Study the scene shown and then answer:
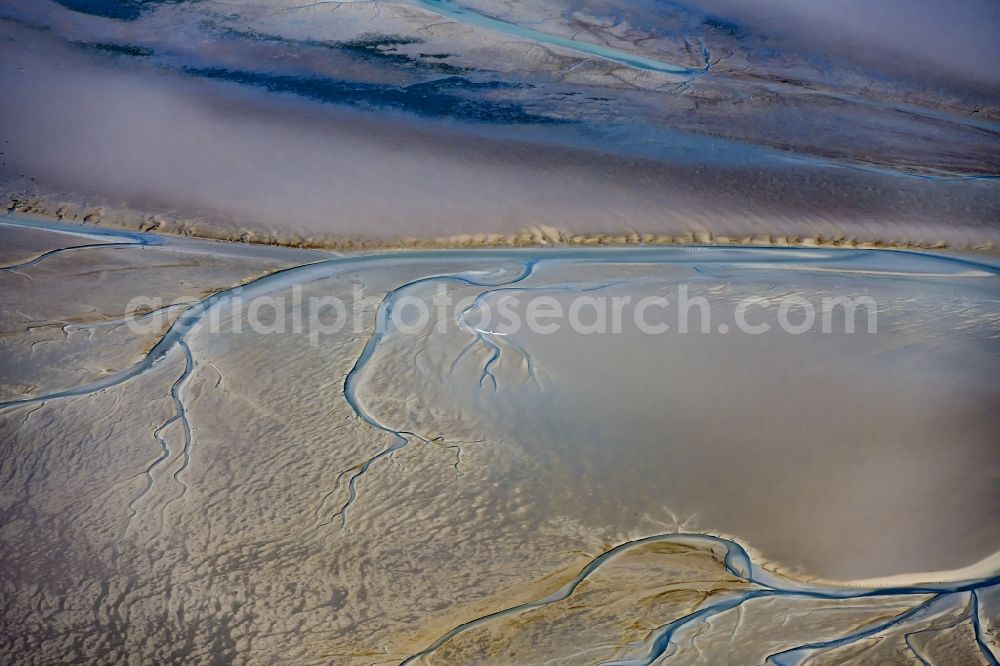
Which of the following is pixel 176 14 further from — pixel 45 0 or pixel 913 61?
pixel 913 61

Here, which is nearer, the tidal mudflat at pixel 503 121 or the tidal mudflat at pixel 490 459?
the tidal mudflat at pixel 490 459

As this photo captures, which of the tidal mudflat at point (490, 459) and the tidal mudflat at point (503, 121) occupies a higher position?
the tidal mudflat at point (503, 121)

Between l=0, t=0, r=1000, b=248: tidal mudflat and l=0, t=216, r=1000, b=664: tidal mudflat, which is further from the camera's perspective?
l=0, t=0, r=1000, b=248: tidal mudflat

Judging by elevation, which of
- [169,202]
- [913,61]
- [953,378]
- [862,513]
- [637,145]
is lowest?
[862,513]

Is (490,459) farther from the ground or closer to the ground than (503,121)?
closer to the ground

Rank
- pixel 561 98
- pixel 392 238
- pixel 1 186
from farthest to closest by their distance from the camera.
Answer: pixel 561 98 → pixel 1 186 → pixel 392 238

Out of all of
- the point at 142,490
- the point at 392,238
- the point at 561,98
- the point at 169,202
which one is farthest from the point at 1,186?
the point at 561,98

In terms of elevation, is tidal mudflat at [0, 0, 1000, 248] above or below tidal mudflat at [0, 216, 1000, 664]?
above

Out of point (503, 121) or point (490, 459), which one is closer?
point (490, 459)
